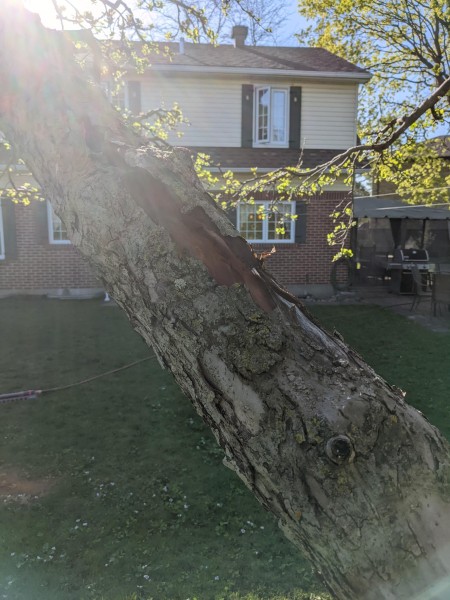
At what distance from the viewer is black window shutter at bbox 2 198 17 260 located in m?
11.9

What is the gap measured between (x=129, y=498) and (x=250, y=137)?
1085 centimetres

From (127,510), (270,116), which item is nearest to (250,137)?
(270,116)

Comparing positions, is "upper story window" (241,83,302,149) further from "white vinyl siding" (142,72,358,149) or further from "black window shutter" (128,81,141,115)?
"black window shutter" (128,81,141,115)

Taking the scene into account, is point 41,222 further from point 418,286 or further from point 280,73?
point 418,286

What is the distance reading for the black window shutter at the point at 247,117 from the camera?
40.8ft

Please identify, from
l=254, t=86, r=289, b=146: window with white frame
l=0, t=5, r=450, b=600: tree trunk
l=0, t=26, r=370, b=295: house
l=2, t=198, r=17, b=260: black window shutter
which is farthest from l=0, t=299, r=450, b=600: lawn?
l=254, t=86, r=289, b=146: window with white frame

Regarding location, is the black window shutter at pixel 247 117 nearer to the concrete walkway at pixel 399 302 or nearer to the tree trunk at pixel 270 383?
the concrete walkway at pixel 399 302

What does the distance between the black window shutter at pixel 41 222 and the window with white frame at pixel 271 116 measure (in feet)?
19.4

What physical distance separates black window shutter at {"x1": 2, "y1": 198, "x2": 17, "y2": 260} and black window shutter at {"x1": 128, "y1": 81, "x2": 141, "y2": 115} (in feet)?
13.0

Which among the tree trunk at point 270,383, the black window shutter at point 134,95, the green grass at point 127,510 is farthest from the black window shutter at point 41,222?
the tree trunk at point 270,383

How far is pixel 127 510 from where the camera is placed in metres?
3.47

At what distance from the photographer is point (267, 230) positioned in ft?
42.1

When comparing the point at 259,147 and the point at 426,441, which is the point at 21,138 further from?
the point at 259,147

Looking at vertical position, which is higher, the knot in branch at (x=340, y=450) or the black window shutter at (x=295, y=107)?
the black window shutter at (x=295, y=107)
